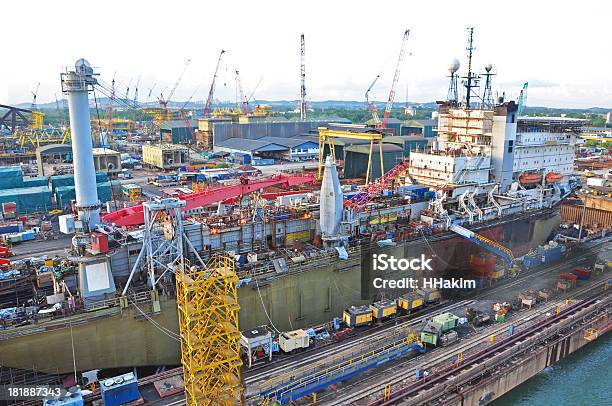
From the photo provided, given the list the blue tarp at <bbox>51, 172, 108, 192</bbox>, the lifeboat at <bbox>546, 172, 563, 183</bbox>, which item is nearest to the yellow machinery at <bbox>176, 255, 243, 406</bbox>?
the lifeboat at <bbox>546, 172, 563, 183</bbox>

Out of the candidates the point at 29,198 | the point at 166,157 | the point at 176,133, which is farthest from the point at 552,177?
the point at 176,133

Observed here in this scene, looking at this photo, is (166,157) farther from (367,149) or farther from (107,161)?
(367,149)

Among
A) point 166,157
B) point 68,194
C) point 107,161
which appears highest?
point 107,161

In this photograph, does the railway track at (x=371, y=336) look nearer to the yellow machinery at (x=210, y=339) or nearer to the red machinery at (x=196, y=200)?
the yellow machinery at (x=210, y=339)

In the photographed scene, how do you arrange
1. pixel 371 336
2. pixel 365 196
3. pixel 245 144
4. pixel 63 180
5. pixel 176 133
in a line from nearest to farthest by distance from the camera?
pixel 371 336 → pixel 365 196 → pixel 63 180 → pixel 245 144 → pixel 176 133

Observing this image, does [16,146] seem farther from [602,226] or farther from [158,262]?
[602,226]

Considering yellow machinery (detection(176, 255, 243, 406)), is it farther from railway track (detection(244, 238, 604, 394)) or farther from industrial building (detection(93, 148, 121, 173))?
industrial building (detection(93, 148, 121, 173))

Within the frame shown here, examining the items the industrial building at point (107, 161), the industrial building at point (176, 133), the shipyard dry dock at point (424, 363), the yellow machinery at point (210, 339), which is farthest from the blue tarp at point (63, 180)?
the industrial building at point (176, 133)
